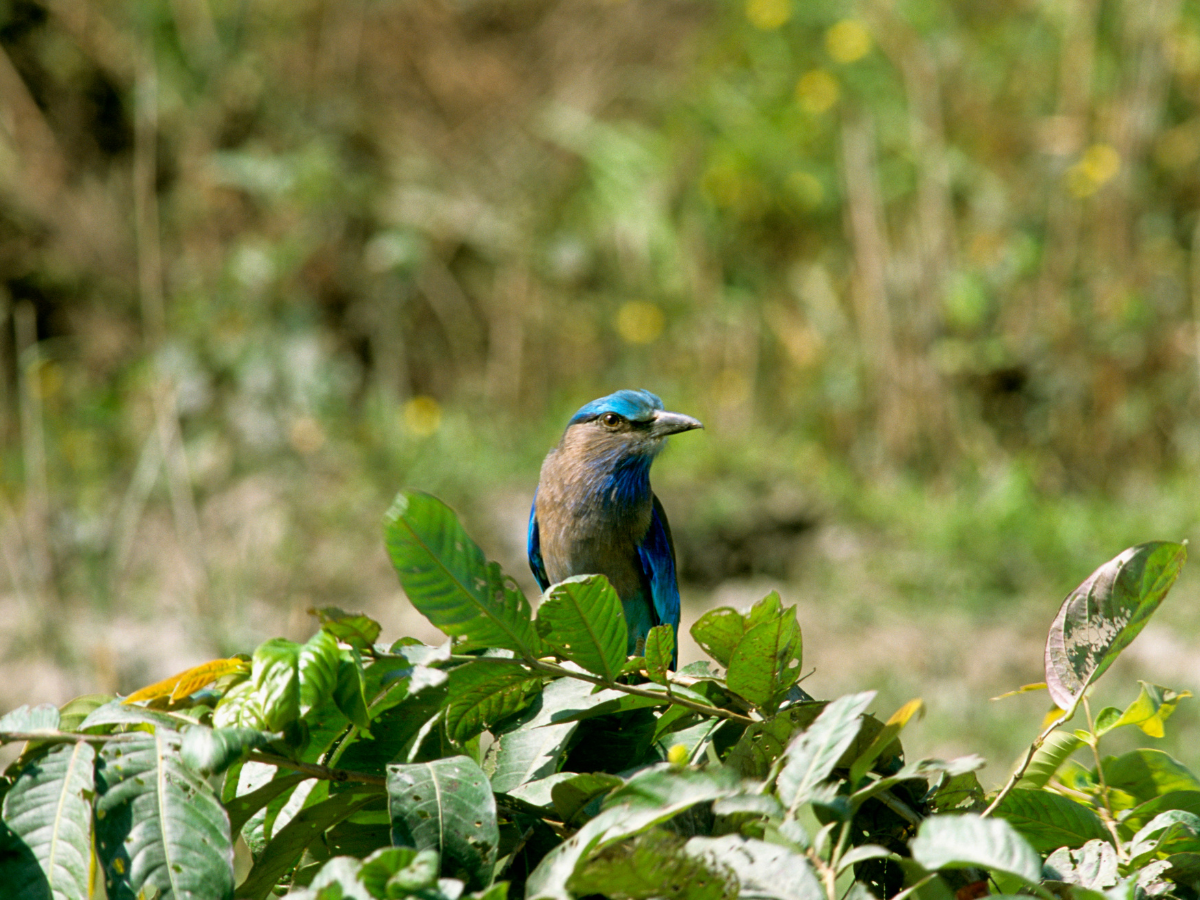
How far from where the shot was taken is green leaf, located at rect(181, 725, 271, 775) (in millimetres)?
956

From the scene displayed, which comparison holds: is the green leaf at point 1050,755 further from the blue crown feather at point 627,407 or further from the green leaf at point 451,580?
the blue crown feather at point 627,407

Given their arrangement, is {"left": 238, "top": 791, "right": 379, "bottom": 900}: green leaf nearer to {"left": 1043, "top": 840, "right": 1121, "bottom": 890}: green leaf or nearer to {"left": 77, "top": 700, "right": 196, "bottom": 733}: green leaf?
{"left": 77, "top": 700, "right": 196, "bottom": 733}: green leaf

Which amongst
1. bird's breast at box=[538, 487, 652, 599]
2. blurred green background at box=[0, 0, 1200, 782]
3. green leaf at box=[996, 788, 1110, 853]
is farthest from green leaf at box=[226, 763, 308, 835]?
blurred green background at box=[0, 0, 1200, 782]

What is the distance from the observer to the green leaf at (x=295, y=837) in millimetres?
1144

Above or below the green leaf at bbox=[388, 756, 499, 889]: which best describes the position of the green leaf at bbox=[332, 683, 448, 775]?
above

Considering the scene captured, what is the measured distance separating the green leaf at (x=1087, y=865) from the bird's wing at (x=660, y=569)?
1.98m

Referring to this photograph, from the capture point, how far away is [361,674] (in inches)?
42.2

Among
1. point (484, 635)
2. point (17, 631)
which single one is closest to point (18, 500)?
point (17, 631)

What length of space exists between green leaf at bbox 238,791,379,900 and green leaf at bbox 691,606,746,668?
344 millimetres

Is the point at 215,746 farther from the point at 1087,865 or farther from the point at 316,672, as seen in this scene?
the point at 1087,865

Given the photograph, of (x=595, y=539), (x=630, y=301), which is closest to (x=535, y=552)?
(x=595, y=539)

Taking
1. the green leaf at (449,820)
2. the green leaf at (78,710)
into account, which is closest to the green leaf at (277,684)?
the green leaf at (449,820)

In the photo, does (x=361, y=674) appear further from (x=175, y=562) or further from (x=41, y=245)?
(x=41, y=245)

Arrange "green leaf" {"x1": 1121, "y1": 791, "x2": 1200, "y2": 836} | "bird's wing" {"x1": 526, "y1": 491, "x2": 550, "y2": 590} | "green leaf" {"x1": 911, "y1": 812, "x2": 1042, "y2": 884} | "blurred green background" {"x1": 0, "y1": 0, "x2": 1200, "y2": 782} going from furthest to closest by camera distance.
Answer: "blurred green background" {"x1": 0, "y1": 0, "x2": 1200, "y2": 782} → "bird's wing" {"x1": 526, "y1": 491, "x2": 550, "y2": 590} → "green leaf" {"x1": 1121, "y1": 791, "x2": 1200, "y2": 836} → "green leaf" {"x1": 911, "y1": 812, "x2": 1042, "y2": 884}
